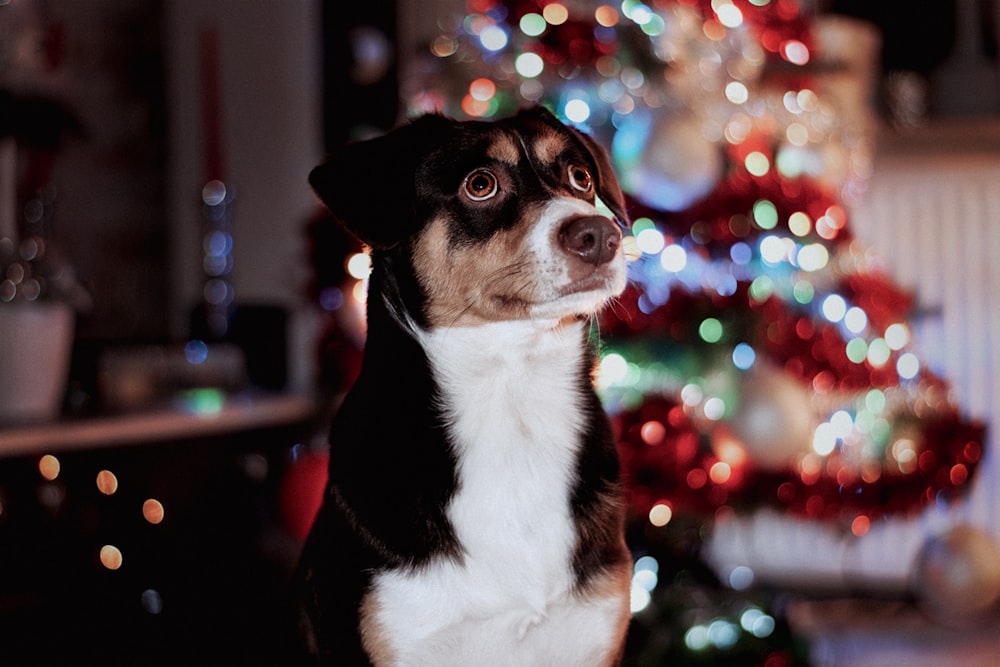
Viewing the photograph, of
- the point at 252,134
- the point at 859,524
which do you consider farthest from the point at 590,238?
the point at 252,134

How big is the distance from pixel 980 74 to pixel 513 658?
3.30 metres

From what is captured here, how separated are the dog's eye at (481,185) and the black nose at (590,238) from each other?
0.19 m

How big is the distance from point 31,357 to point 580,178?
171cm

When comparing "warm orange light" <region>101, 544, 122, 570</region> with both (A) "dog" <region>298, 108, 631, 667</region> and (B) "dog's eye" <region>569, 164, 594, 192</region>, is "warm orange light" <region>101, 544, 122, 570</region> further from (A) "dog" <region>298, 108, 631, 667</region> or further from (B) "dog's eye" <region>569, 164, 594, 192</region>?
(B) "dog's eye" <region>569, 164, 594, 192</region>

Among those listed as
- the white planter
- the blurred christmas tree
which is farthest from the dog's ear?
the white planter

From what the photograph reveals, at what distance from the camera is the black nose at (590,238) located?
1403 mm

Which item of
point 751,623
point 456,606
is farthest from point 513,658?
point 751,623

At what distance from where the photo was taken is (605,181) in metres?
1.73

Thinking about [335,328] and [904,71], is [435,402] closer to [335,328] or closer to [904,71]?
[335,328]

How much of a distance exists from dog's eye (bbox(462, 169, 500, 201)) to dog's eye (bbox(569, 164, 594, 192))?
16 centimetres

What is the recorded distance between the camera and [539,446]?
1502 mm

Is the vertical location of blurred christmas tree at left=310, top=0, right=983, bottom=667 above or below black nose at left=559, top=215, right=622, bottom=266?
below

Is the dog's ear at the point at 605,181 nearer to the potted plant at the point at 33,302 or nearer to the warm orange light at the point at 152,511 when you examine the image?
the potted plant at the point at 33,302

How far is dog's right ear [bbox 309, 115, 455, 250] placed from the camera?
1479 millimetres
